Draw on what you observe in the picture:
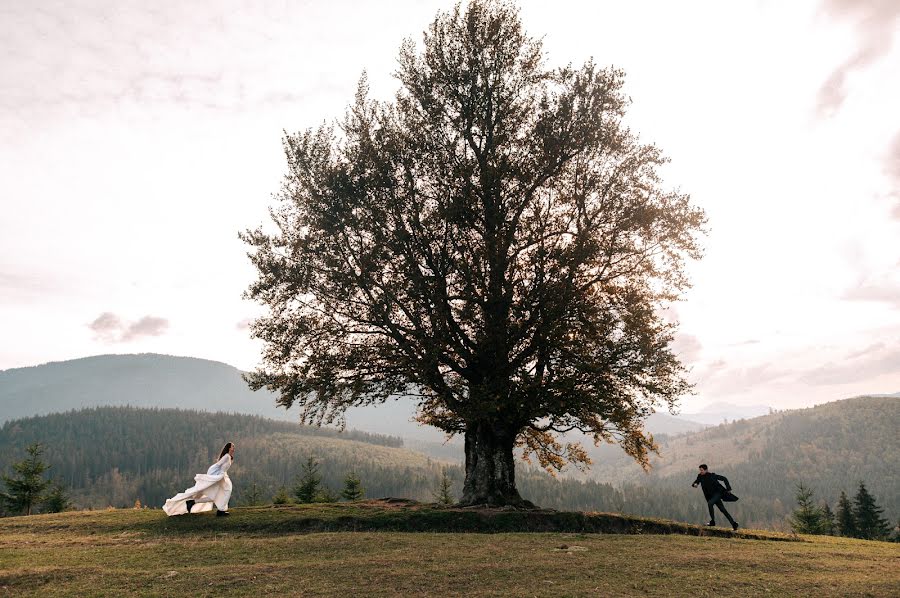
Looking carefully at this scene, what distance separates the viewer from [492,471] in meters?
25.7

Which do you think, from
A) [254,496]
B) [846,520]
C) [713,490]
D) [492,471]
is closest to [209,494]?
[492,471]

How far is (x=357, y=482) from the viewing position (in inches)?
2290

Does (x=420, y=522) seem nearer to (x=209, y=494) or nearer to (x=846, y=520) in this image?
(x=209, y=494)

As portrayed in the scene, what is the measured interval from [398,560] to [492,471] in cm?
1291

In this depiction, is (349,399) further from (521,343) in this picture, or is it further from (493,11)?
(493,11)

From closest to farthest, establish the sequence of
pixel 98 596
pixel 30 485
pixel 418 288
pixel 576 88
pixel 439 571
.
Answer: pixel 98 596 → pixel 439 571 → pixel 418 288 → pixel 576 88 → pixel 30 485

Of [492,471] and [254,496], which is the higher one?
[492,471]

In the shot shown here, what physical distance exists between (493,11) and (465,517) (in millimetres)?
23806

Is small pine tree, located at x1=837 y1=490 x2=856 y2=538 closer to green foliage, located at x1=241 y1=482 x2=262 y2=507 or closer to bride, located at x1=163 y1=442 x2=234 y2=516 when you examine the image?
green foliage, located at x1=241 y1=482 x2=262 y2=507

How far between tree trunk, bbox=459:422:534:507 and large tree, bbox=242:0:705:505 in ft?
0.27

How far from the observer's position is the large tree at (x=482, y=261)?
24125 millimetres

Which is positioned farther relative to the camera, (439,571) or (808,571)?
(808,571)

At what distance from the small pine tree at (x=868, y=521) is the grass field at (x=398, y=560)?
64718 mm

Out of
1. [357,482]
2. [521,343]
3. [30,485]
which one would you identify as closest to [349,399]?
[521,343]
